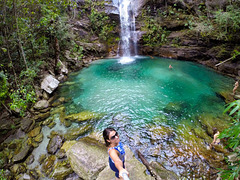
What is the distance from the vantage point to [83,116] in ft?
23.3

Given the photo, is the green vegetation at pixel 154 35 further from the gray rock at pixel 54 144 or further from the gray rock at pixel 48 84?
the gray rock at pixel 54 144

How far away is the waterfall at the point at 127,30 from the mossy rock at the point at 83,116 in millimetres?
16365

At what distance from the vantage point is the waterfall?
2150cm

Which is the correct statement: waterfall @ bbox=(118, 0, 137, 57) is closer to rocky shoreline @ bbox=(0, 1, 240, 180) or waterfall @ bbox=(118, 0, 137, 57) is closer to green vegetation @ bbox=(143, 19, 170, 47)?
green vegetation @ bbox=(143, 19, 170, 47)

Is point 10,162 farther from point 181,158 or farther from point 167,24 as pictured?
point 167,24

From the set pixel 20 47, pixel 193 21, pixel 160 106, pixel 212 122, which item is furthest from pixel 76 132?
pixel 193 21

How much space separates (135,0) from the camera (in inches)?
888

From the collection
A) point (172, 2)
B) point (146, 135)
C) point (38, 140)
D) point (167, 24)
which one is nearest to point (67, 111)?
point (38, 140)

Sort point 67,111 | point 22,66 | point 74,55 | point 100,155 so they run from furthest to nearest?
point 74,55 < point 22,66 < point 67,111 < point 100,155

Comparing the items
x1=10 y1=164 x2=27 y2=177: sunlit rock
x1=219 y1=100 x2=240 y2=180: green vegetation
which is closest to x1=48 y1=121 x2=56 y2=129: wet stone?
x1=10 y1=164 x2=27 y2=177: sunlit rock

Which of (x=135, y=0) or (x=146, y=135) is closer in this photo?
(x=146, y=135)

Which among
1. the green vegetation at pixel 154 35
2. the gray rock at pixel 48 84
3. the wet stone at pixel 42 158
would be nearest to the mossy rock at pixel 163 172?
the wet stone at pixel 42 158

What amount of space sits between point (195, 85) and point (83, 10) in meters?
21.1

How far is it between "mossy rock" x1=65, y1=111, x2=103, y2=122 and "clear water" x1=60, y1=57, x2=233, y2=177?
0.41 metres
